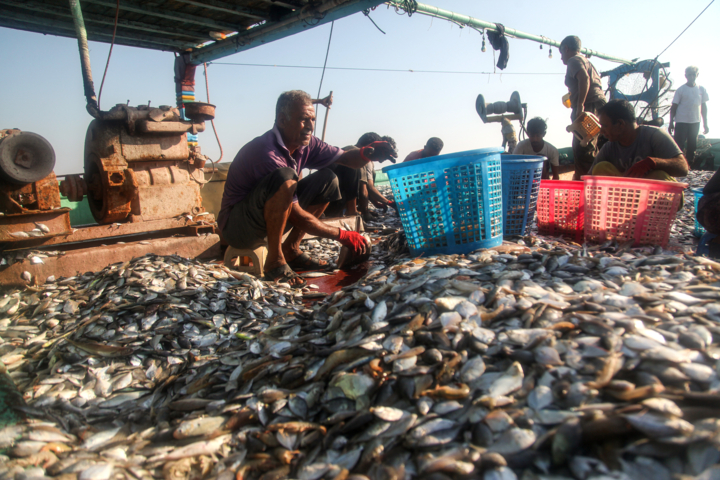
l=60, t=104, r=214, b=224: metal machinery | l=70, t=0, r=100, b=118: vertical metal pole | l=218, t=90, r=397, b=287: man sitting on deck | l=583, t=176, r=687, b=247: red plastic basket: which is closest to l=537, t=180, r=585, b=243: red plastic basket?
l=583, t=176, r=687, b=247: red plastic basket

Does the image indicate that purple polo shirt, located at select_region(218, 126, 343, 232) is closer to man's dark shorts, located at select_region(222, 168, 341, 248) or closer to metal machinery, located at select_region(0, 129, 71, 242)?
man's dark shorts, located at select_region(222, 168, 341, 248)

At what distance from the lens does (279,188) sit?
9.53 feet

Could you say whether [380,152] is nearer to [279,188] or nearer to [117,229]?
[279,188]

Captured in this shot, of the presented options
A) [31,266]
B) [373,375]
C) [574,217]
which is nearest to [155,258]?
[31,266]

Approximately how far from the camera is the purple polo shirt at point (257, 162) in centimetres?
300

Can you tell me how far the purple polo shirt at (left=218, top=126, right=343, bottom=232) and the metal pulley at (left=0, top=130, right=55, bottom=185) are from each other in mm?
1312

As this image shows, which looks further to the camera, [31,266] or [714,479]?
[31,266]

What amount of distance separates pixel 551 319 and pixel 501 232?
127 centimetres

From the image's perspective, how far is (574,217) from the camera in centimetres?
312

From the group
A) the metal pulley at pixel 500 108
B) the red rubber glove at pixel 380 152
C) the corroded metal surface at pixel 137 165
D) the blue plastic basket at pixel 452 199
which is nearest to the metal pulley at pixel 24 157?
the corroded metal surface at pixel 137 165

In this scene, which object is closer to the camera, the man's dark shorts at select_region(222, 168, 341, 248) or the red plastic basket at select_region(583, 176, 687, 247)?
the red plastic basket at select_region(583, 176, 687, 247)

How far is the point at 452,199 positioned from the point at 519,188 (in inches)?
26.9

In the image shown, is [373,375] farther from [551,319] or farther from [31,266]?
[31,266]

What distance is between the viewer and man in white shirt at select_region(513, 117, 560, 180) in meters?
5.03
